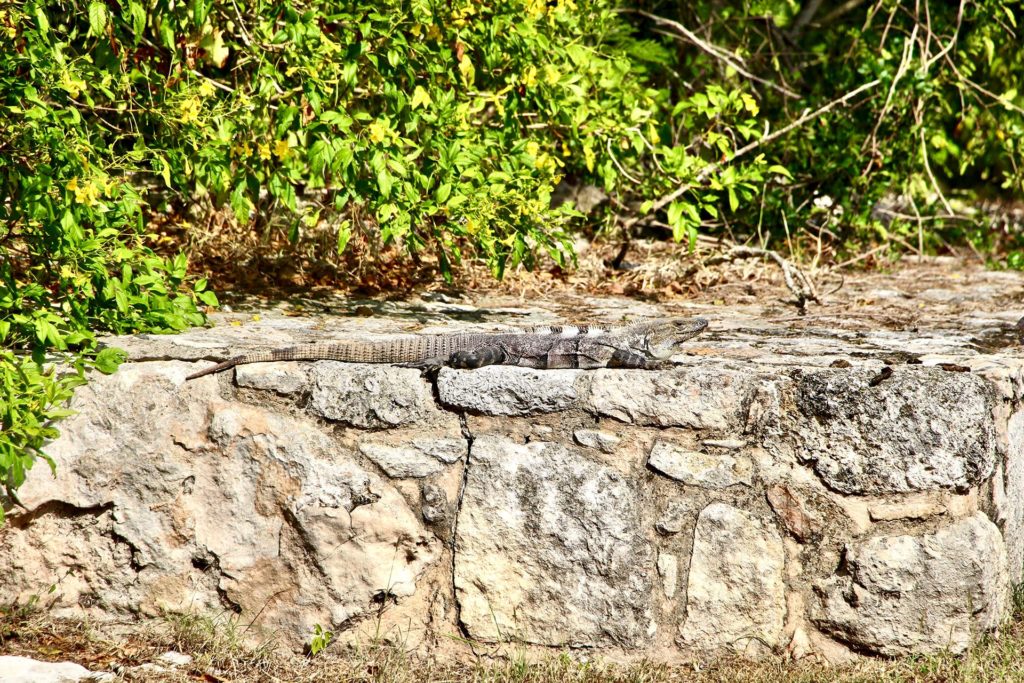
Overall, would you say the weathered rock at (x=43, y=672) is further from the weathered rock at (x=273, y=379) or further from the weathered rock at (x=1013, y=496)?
the weathered rock at (x=1013, y=496)

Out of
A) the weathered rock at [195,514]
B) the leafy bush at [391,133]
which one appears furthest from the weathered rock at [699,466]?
the leafy bush at [391,133]

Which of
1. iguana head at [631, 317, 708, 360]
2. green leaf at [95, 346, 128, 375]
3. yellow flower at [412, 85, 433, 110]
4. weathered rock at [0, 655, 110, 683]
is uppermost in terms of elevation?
yellow flower at [412, 85, 433, 110]

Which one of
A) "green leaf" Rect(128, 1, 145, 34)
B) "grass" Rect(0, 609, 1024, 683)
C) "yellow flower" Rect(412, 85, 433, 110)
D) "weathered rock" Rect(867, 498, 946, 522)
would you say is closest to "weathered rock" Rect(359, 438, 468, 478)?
"grass" Rect(0, 609, 1024, 683)

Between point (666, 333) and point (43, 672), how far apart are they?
2.57 meters

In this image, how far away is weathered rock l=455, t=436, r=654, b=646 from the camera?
3.69 meters

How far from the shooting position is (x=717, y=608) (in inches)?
145

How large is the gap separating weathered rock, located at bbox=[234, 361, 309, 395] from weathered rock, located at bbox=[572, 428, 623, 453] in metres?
1.02

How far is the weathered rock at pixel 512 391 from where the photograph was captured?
148 inches

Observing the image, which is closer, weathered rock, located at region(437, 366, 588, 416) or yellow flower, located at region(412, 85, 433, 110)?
weathered rock, located at region(437, 366, 588, 416)

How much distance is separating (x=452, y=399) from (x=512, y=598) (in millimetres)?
748

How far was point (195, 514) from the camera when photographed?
382 cm

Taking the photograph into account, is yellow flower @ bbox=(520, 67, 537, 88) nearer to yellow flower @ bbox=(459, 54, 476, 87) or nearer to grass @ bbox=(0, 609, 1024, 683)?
yellow flower @ bbox=(459, 54, 476, 87)

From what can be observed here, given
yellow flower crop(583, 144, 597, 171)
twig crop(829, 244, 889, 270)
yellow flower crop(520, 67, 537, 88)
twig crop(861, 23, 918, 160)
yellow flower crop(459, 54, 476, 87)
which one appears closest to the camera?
yellow flower crop(459, 54, 476, 87)

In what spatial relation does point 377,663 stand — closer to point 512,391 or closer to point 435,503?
point 435,503
